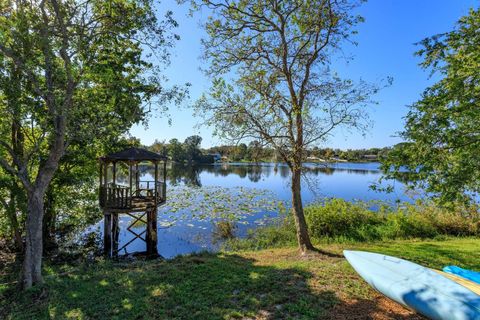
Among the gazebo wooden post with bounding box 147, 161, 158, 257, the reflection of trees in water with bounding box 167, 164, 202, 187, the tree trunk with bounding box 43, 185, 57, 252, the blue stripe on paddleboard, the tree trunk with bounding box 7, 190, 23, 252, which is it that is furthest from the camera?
the reflection of trees in water with bounding box 167, 164, 202, 187

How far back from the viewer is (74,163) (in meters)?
11.3

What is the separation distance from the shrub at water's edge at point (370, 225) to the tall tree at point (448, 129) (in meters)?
5.50

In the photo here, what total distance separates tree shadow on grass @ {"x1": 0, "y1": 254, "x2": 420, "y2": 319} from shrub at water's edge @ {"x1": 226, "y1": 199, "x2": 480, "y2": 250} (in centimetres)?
490

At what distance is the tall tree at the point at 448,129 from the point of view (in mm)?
5168

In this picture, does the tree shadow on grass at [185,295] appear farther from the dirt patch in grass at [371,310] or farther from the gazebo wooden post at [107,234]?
the gazebo wooden post at [107,234]

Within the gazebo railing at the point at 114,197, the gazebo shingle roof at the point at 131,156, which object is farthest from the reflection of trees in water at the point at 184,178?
the gazebo shingle roof at the point at 131,156

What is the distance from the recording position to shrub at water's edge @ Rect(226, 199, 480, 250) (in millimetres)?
10875

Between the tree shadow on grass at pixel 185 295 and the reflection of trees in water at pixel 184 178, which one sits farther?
the reflection of trees in water at pixel 184 178

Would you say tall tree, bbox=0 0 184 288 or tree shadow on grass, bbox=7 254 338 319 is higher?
tall tree, bbox=0 0 184 288

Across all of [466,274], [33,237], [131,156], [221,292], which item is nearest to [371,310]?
[466,274]

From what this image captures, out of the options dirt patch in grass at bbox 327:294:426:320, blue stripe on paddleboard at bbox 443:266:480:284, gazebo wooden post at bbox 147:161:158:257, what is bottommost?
gazebo wooden post at bbox 147:161:158:257

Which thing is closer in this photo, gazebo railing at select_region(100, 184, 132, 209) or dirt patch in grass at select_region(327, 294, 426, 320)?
dirt patch in grass at select_region(327, 294, 426, 320)

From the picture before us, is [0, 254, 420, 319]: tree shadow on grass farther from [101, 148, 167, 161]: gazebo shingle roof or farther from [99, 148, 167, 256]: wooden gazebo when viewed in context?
[101, 148, 167, 161]: gazebo shingle roof

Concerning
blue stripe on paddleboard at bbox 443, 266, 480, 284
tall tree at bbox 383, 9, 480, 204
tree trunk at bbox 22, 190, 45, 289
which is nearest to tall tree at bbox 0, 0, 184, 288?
tree trunk at bbox 22, 190, 45, 289
